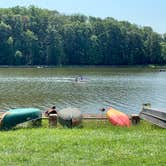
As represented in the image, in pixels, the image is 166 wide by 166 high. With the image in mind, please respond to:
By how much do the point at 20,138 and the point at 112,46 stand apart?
148 m

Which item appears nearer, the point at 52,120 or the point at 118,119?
the point at 52,120

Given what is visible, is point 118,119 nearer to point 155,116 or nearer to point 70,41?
point 155,116

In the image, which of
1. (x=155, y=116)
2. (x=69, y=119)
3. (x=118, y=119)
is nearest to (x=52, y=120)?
(x=69, y=119)

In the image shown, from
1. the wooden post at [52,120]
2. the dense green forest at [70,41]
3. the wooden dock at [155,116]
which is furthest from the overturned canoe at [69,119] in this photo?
the dense green forest at [70,41]

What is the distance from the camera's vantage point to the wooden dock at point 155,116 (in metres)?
13.4

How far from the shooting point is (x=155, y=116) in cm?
1413

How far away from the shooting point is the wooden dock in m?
13.4

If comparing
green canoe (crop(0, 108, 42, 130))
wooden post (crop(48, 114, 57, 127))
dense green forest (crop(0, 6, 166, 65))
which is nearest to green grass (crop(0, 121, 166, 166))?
green canoe (crop(0, 108, 42, 130))

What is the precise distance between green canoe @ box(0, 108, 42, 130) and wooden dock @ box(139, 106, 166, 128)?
3503 mm

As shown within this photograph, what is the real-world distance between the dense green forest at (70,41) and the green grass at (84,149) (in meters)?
131

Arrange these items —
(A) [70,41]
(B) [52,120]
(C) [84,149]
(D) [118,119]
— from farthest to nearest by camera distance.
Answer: (A) [70,41] → (D) [118,119] → (B) [52,120] → (C) [84,149]

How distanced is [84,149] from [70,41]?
145584 mm

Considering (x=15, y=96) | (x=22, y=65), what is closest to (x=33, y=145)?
(x=15, y=96)

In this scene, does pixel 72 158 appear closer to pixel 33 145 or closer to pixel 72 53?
pixel 33 145
